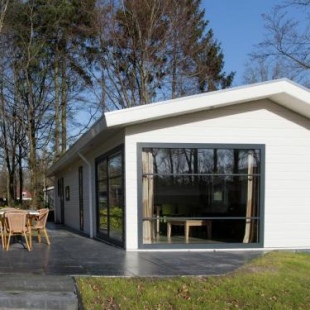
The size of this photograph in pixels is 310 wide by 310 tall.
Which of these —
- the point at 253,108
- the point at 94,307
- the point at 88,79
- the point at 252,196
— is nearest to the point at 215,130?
the point at 253,108

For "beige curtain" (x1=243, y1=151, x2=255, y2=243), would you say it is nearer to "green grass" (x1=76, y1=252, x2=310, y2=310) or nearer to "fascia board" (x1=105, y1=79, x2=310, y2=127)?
"fascia board" (x1=105, y1=79, x2=310, y2=127)

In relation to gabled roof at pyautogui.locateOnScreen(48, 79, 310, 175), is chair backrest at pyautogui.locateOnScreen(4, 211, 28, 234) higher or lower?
lower

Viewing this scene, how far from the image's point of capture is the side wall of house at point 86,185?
11.8 metres

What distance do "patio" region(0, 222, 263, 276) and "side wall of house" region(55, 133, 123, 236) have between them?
241cm

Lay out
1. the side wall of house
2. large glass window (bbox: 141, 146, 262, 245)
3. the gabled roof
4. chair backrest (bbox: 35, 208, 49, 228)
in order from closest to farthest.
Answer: the gabled roof
large glass window (bbox: 141, 146, 262, 245)
chair backrest (bbox: 35, 208, 49, 228)
the side wall of house

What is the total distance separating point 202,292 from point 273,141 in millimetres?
5050

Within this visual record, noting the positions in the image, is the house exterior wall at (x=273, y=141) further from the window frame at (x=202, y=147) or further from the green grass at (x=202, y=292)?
the green grass at (x=202, y=292)

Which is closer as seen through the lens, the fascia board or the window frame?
the fascia board

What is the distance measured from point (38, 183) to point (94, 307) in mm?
20316

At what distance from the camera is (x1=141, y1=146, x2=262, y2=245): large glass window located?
10.0m

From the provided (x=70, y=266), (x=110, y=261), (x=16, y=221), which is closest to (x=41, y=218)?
(x=16, y=221)

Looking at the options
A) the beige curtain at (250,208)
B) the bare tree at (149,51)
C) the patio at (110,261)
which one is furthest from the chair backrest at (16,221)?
the bare tree at (149,51)

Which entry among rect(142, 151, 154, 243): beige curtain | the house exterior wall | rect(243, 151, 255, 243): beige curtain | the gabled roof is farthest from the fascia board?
rect(243, 151, 255, 243): beige curtain

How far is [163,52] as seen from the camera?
74.8 feet
